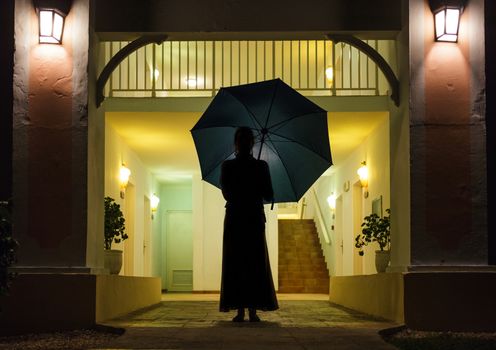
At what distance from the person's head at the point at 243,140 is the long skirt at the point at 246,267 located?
1.62 feet

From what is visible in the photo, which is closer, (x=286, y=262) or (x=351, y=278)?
(x=351, y=278)

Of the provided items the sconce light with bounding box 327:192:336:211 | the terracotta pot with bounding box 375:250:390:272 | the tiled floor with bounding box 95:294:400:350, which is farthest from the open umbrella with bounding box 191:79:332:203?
the sconce light with bounding box 327:192:336:211

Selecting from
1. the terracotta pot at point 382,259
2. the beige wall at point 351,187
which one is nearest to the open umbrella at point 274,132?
the terracotta pot at point 382,259

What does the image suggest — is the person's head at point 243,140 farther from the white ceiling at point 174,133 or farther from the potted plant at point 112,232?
the white ceiling at point 174,133

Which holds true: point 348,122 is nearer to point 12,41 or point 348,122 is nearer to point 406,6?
point 406,6

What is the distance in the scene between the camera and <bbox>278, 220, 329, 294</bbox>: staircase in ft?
59.8

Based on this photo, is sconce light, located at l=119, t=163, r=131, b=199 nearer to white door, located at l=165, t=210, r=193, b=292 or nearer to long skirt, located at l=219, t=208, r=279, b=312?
white door, located at l=165, t=210, r=193, b=292

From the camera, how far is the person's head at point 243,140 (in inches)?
240

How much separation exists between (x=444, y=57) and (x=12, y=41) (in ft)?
11.4

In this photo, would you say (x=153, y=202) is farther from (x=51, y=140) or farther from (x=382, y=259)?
(x=51, y=140)

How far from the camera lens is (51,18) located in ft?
20.5

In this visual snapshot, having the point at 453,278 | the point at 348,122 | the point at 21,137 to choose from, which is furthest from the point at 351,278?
the point at 21,137

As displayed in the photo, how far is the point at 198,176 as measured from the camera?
17781 mm

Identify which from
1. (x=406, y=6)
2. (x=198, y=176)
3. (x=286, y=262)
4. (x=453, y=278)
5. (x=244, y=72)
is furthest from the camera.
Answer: (x=286, y=262)
